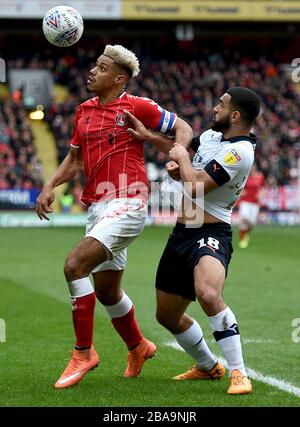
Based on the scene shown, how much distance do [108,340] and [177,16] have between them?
103 feet

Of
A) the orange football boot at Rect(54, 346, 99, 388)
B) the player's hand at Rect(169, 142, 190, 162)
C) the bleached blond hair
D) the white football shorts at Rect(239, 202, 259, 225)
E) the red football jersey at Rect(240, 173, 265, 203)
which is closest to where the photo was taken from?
the player's hand at Rect(169, 142, 190, 162)

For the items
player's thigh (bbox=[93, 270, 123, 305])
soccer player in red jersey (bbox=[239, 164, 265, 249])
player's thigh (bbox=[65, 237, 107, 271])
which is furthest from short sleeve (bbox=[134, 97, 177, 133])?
soccer player in red jersey (bbox=[239, 164, 265, 249])

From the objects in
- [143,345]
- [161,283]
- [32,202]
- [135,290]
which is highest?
[161,283]

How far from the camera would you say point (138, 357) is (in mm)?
7336

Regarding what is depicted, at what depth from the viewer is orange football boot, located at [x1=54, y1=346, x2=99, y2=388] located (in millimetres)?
6691

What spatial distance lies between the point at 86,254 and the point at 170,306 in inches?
31.1

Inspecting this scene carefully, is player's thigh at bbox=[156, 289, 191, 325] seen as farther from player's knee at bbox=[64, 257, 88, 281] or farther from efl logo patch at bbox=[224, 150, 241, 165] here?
efl logo patch at bbox=[224, 150, 241, 165]

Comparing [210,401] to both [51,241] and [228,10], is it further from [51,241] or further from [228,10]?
[228,10]

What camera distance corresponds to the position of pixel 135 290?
1324 centimetres

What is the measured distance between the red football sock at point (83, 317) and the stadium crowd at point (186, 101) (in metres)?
24.2

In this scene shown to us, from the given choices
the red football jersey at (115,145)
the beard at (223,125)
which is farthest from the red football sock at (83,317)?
the beard at (223,125)

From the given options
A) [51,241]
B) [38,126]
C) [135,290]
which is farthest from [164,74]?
[135,290]

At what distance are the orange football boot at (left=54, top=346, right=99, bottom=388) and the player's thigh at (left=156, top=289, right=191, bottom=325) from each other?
0.64 metres

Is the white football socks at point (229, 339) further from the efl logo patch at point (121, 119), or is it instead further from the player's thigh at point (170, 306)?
the efl logo patch at point (121, 119)
